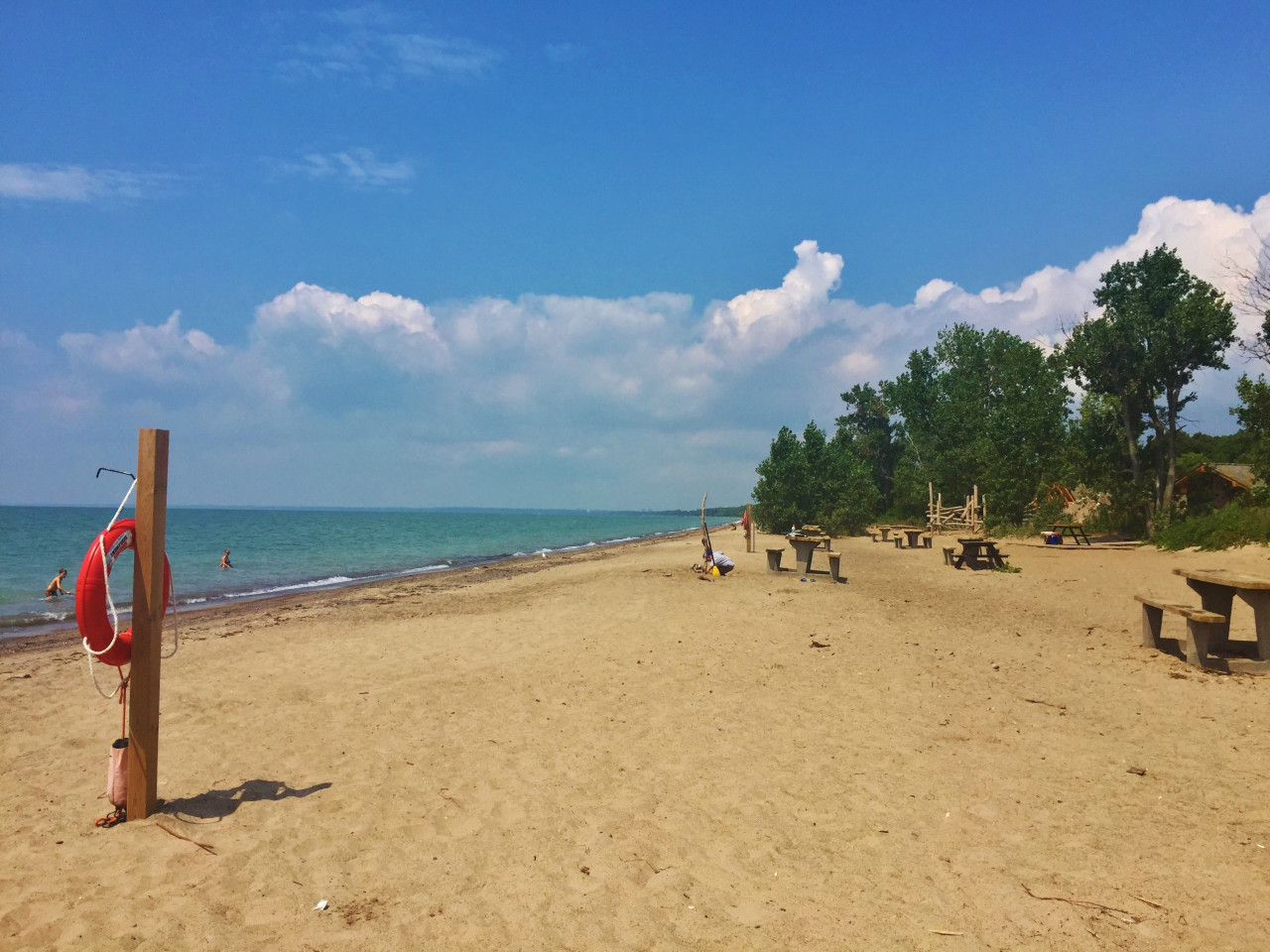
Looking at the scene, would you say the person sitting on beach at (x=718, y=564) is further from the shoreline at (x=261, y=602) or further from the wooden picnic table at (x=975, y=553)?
the shoreline at (x=261, y=602)

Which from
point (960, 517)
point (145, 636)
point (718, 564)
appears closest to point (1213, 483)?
point (960, 517)

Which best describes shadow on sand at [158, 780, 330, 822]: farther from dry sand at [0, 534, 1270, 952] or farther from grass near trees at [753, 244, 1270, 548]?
grass near trees at [753, 244, 1270, 548]

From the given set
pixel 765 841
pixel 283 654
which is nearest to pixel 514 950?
pixel 765 841

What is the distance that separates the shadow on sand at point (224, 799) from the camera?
4812mm

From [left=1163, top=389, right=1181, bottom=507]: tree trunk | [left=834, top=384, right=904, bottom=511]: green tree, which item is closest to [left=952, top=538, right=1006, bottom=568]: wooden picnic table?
[left=1163, top=389, right=1181, bottom=507]: tree trunk

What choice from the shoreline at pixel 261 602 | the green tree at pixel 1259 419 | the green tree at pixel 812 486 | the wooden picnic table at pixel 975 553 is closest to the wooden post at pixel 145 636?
the shoreline at pixel 261 602

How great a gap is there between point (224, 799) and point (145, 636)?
55.0 inches

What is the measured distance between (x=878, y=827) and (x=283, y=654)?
29.1ft

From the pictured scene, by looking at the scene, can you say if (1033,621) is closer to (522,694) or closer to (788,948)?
(522,694)

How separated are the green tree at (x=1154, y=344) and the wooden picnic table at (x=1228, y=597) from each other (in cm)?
2308

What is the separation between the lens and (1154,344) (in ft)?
90.7

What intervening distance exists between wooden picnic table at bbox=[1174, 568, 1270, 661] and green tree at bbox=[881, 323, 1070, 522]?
28.5 metres

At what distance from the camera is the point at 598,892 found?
3.89 metres

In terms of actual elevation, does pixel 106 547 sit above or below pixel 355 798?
above
